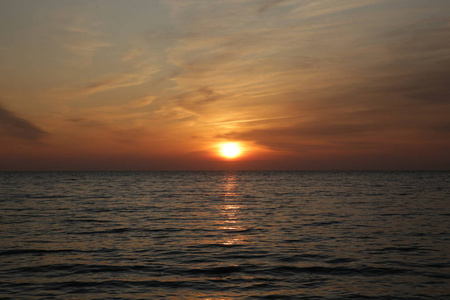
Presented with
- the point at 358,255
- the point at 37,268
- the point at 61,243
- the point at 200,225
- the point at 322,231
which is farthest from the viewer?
the point at 200,225

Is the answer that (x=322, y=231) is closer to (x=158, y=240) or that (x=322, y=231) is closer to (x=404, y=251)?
(x=404, y=251)

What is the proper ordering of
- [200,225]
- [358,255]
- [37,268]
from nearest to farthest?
[37,268] < [358,255] < [200,225]

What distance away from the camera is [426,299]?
14594mm

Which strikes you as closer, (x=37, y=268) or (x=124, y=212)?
(x=37, y=268)

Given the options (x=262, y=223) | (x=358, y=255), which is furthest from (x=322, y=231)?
(x=358, y=255)

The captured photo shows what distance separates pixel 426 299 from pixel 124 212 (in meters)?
33.1

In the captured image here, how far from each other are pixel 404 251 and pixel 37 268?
18786 millimetres

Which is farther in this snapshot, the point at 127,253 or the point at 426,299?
the point at 127,253

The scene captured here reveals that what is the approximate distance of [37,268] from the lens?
61.9 ft

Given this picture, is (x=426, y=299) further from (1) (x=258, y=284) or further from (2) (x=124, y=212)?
(2) (x=124, y=212)

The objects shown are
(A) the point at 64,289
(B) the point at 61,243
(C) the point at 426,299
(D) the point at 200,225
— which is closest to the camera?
(C) the point at 426,299

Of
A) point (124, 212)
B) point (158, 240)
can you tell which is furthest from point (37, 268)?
point (124, 212)

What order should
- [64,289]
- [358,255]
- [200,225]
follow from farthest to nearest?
[200,225], [358,255], [64,289]

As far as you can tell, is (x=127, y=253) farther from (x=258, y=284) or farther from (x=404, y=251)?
(x=404, y=251)
